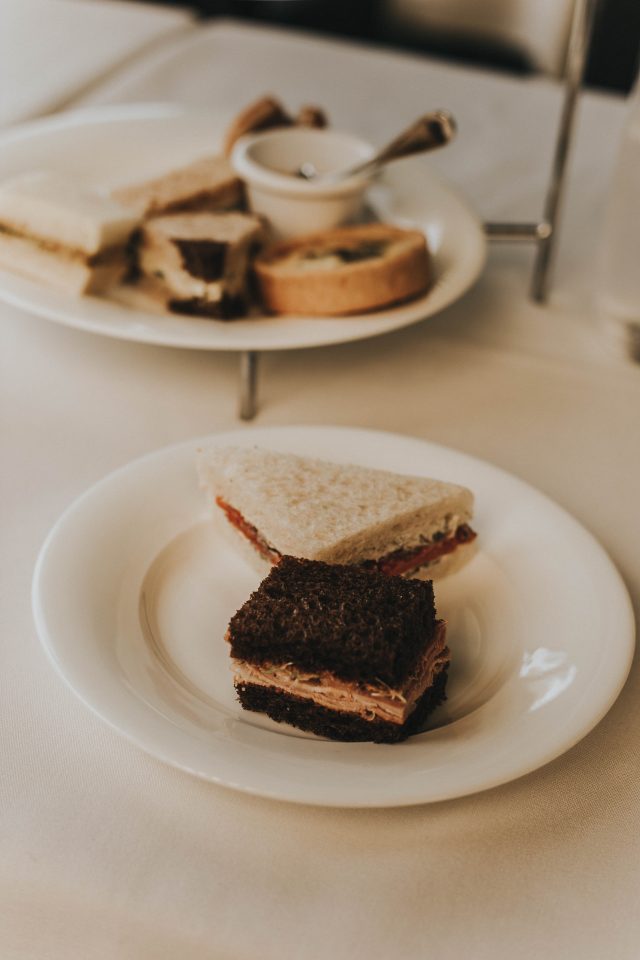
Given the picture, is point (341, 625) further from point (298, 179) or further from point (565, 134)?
point (565, 134)

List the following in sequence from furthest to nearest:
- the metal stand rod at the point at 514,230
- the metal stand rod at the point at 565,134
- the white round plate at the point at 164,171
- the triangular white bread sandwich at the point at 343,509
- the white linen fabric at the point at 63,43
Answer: the white linen fabric at the point at 63,43, the metal stand rod at the point at 514,230, the metal stand rod at the point at 565,134, the white round plate at the point at 164,171, the triangular white bread sandwich at the point at 343,509

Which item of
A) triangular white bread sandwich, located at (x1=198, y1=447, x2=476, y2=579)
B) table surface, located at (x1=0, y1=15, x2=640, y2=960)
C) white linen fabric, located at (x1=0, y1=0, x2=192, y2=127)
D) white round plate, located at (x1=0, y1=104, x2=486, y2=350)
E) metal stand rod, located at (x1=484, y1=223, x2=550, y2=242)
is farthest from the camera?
white linen fabric, located at (x1=0, y1=0, x2=192, y2=127)

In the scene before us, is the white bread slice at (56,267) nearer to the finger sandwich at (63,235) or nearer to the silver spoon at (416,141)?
the finger sandwich at (63,235)

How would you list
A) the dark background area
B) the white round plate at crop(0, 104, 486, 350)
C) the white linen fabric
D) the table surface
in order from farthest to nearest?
the dark background area < the white linen fabric < the white round plate at crop(0, 104, 486, 350) < the table surface

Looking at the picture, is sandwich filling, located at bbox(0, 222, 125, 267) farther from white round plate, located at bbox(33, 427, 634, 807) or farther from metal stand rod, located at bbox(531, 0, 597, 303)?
metal stand rod, located at bbox(531, 0, 597, 303)

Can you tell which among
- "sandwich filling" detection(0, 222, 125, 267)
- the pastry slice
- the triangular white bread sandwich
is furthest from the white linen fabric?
the triangular white bread sandwich

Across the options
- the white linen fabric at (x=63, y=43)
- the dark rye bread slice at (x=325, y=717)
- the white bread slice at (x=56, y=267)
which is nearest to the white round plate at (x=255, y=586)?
the dark rye bread slice at (x=325, y=717)

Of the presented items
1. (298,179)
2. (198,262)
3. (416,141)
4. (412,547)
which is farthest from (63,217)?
(412,547)
